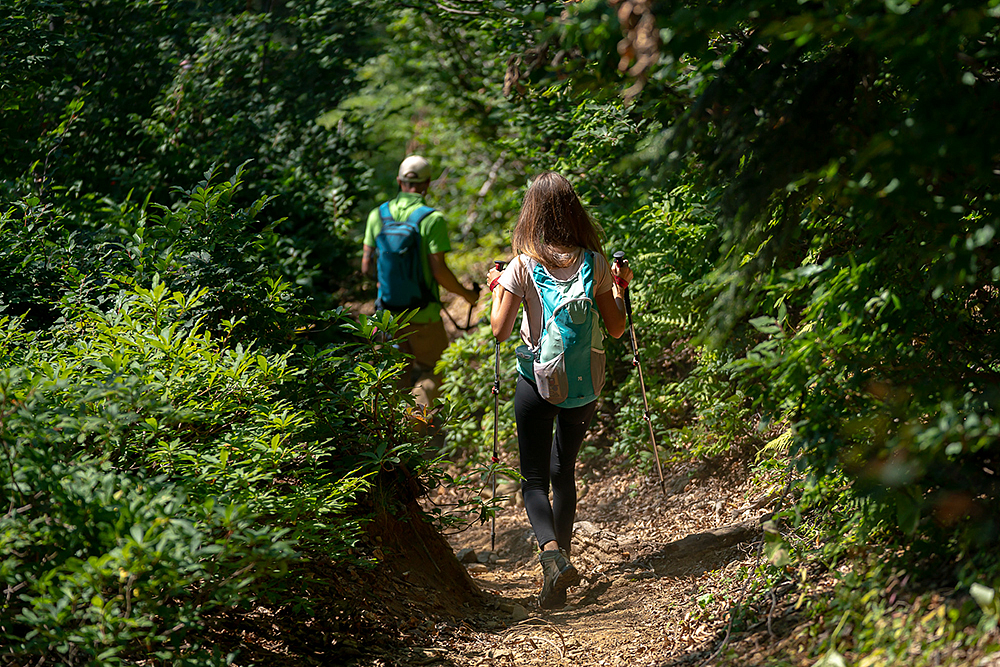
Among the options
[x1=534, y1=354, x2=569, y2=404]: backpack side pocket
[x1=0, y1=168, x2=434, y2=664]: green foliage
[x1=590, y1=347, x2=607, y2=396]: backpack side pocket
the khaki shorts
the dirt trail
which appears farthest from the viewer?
the khaki shorts

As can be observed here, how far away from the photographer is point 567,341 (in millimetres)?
3982

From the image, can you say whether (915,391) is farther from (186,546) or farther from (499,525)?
(499,525)

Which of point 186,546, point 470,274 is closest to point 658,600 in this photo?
point 186,546

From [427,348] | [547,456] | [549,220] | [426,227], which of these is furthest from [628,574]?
[426,227]

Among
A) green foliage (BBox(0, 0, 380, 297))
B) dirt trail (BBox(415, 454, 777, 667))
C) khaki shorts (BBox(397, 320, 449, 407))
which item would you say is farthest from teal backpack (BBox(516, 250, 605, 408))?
green foliage (BBox(0, 0, 380, 297))

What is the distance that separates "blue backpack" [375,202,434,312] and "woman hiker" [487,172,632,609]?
1.89m

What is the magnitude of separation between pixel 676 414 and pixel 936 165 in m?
3.59

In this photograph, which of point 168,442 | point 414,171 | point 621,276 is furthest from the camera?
point 414,171

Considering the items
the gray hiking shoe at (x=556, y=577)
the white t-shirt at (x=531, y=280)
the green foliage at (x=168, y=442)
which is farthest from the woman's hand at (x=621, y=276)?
the gray hiking shoe at (x=556, y=577)

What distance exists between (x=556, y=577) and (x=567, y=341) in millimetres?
1243

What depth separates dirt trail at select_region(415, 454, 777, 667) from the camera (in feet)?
11.9

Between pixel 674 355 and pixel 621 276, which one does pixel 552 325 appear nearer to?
pixel 621 276

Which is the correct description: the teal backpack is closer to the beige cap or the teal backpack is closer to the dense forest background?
the dense forest background

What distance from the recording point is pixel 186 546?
256 centimetres
